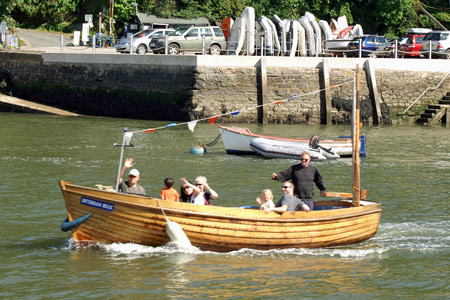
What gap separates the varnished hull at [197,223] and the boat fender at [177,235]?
8 centimetres

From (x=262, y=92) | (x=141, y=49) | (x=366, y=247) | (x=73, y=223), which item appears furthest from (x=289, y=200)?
(x=141, y=49)

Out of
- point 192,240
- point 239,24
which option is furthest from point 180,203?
point 239,24

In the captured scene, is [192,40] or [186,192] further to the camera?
[192,40]

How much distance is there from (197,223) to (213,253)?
71 cm

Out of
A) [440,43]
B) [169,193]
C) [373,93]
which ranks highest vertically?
[440,43]

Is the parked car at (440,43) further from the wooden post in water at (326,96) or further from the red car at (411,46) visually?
the wooden post in water at (326,96)

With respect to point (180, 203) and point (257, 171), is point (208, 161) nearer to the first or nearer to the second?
point (257, 171)

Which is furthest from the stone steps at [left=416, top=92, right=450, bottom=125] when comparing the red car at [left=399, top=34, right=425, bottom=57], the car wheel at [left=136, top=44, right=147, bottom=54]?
the car wheel at [left=136, top=44, right=147, bottom=54]

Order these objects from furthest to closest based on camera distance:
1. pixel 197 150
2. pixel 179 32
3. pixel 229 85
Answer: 1. pixel 179 32
2. pixel 229 85
3. pixel 197 150

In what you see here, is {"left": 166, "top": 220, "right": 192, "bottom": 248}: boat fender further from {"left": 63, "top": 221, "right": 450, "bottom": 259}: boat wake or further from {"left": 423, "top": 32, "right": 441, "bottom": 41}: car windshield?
{"left": 423, "top": 32, "right": 441, "bottom": 41}: car windshield

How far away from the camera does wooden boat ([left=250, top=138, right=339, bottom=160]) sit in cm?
2477

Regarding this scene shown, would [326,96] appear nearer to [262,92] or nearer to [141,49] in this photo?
[262,92]

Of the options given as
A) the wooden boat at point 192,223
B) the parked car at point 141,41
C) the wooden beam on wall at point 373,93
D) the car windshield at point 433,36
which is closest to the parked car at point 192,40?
the parked car at point 141,41

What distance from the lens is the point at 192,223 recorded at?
12930mm
